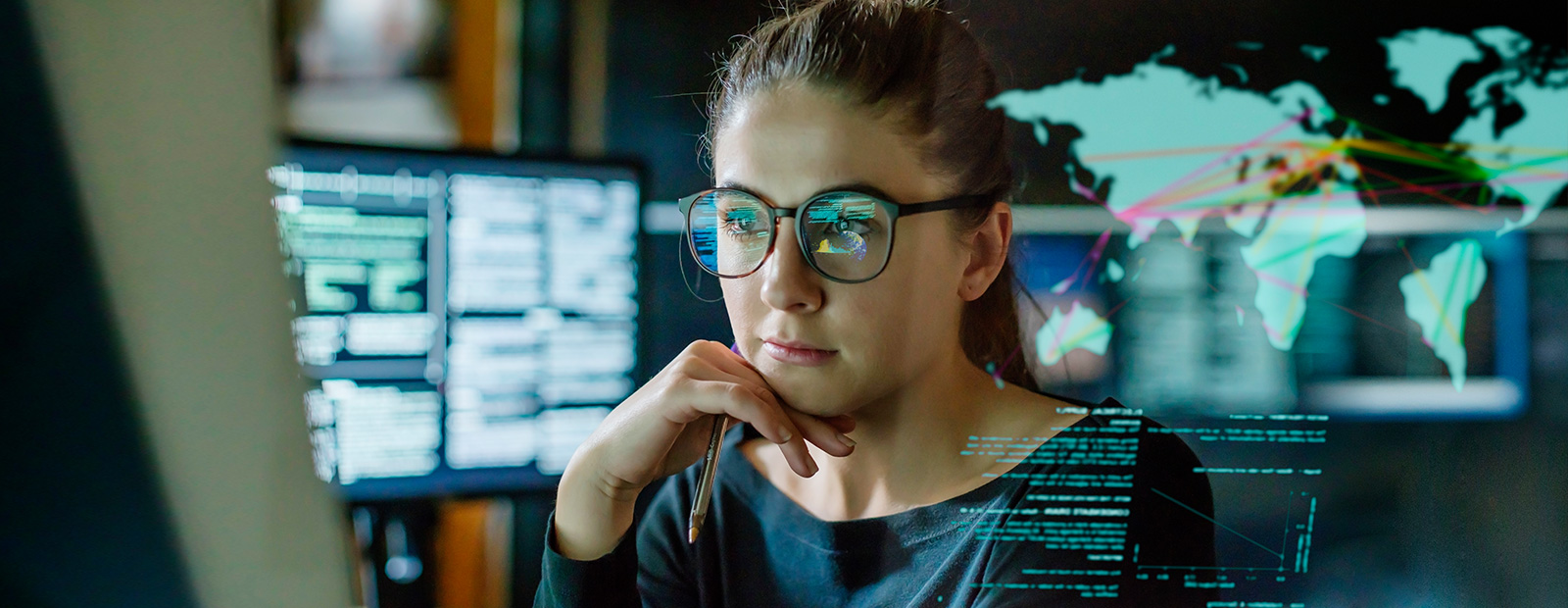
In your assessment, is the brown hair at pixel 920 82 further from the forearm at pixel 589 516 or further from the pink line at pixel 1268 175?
the forearm at pixel 589 516

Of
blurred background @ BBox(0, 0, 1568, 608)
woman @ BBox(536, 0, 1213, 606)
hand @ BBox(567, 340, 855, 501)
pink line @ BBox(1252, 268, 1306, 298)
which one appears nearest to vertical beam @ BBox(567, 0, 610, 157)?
blurred background @ BBox(0, 0, 1568, 608)

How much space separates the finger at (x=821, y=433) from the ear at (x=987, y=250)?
137mm

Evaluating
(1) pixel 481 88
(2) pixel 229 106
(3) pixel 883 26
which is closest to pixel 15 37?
(2) pixel 229 106

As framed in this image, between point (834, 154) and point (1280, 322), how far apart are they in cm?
38

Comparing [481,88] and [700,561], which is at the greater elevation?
[481,88]

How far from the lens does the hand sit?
59 centimetres

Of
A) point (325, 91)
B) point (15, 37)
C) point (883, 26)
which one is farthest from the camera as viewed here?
point (325, 91)

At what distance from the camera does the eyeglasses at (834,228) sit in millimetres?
546

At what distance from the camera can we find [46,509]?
0.28 m

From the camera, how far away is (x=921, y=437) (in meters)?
0.61

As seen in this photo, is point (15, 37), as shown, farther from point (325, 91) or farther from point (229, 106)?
point (325, 91)

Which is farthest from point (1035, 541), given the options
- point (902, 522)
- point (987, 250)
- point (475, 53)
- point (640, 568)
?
point (475, 53)

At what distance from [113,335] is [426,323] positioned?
2.04 feet

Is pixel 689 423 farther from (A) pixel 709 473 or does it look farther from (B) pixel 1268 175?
(B) pixel 1268 175
